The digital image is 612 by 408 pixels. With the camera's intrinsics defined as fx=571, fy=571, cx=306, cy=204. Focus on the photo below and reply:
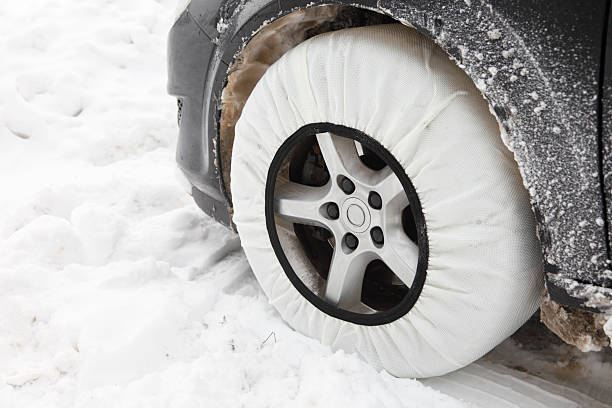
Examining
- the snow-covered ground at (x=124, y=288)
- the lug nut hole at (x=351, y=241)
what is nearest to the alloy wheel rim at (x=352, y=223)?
the lug nut hole at (x=351, y=241)

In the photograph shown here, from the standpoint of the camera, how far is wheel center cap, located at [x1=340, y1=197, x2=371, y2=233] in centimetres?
156

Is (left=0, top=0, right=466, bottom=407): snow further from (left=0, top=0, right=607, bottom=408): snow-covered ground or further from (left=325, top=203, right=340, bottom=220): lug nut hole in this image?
(left=325, top=203, right=340, bottom=220): lug nut hole

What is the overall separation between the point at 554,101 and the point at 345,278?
77cm

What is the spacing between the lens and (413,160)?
1392mm

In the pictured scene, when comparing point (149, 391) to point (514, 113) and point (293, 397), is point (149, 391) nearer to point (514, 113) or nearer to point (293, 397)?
point (293, 397)

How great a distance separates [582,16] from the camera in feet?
3.45

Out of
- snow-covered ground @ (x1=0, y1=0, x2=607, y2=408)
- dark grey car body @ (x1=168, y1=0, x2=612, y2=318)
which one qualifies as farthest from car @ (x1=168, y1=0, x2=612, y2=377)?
snow-covered ground @ (x1=0, y1=0, x2=607, y2=408)

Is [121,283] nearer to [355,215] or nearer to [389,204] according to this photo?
[355,215]

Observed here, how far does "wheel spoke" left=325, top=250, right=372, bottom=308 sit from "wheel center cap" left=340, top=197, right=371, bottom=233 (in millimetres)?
77

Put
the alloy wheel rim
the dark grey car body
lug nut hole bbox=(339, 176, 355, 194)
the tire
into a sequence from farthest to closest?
1. lug nut hole bbox=(339, 176, 355, 194)
2. the alloy wheel rim
3. the tire
4. the dark grey car body

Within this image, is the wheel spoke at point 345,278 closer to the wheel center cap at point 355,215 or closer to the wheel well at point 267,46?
the wheel center cap at point 355,215

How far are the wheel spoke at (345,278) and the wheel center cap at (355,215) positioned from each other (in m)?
0.09

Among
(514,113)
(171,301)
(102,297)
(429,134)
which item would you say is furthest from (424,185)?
(102,297)

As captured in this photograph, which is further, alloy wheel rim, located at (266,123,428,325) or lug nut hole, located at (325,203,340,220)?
lug nut hole, located at (325,203,340,220)
